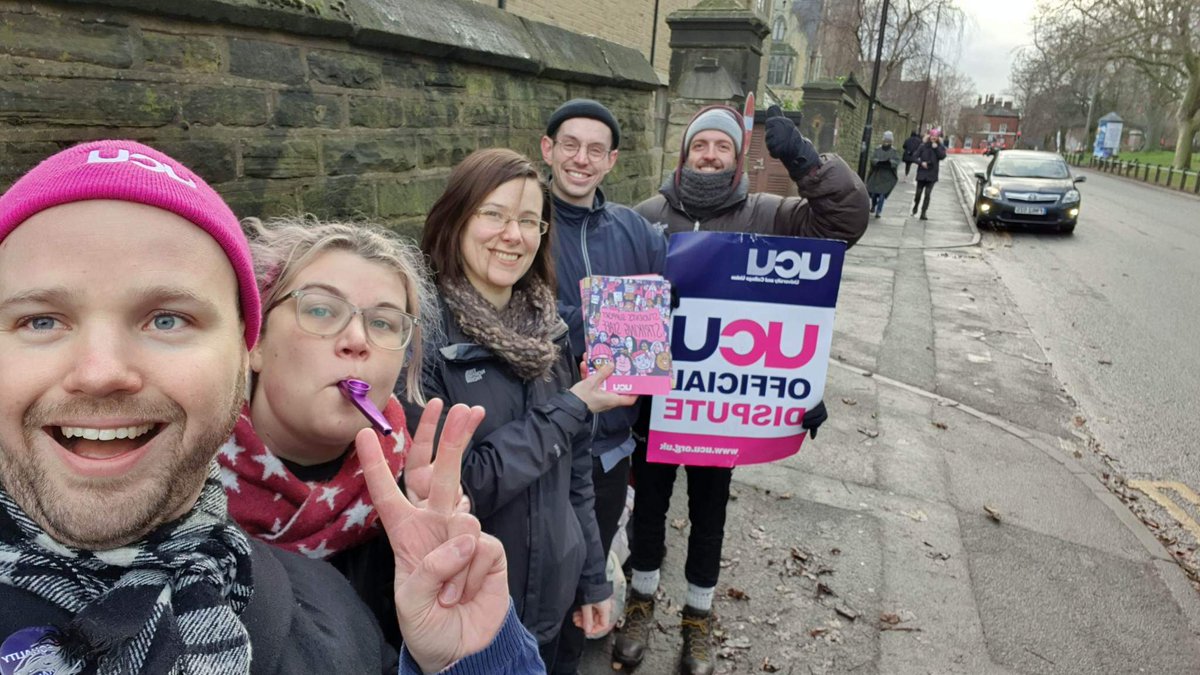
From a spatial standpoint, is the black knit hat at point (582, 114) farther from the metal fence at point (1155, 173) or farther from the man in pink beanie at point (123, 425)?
the metal fence at point (1155, 173)

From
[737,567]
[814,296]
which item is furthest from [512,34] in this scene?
[737,567]

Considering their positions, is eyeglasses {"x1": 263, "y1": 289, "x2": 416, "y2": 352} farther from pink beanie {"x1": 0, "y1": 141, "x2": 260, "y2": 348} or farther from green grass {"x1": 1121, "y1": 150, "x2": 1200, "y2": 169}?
green grass {"x1": 1121, "y1": 150, "x2": 1200, "y2": 169}

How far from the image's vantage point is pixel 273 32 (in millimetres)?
2838

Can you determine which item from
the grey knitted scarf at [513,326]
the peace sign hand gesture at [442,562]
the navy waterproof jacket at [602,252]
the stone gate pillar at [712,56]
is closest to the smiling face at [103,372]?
the peace sign hand gesture at [442,562]

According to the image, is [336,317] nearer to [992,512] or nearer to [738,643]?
[738,643]

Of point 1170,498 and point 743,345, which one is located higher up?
point 743,345

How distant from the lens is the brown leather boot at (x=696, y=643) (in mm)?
2861

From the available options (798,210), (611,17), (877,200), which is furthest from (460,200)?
(877,200)

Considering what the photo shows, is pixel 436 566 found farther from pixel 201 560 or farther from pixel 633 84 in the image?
pixel 633 84

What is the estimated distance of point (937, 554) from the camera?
3.75 meters

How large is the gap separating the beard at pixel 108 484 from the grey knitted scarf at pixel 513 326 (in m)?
1.04

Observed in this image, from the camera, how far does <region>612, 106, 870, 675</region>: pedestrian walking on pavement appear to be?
290 cm

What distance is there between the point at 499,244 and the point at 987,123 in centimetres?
13411

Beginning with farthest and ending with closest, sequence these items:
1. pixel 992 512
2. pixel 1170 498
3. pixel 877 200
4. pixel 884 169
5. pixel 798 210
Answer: pixel 877 200 < pixel 884 169 < pixel 1170 498 < pixel 992 512 < pixel 798 210
